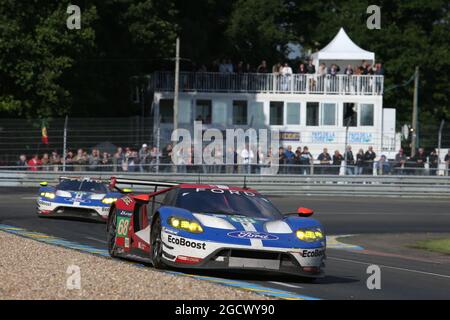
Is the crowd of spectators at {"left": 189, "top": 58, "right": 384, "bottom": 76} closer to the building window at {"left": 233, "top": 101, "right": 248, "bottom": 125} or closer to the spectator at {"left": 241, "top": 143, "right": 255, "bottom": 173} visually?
the building window at {"left": 233, "top": 101, "right": 248, "bottom": 125}

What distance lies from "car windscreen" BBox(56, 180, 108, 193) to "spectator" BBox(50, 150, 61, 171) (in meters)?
11.0

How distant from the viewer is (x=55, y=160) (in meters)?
33.7

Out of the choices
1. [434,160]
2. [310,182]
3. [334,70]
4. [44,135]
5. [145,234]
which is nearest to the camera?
[145,234]

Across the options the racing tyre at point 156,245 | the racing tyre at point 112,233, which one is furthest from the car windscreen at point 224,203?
the racing tyre at point 112,233

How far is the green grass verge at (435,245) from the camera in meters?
18.8

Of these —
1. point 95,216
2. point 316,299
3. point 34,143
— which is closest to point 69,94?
point 34,143

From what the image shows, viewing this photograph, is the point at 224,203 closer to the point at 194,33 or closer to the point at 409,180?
the point at 409,180

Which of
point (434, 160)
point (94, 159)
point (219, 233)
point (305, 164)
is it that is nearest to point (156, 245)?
point (219, 233)

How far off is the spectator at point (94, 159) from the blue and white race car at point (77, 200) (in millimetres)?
11109

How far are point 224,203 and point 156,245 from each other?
1099mm

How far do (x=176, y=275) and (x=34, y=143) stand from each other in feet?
74.5

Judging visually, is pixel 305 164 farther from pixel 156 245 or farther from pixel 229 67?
pixel 156 245

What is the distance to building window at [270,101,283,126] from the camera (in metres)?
48.0

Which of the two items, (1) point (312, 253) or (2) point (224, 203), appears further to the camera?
(2) point (224, 203)
